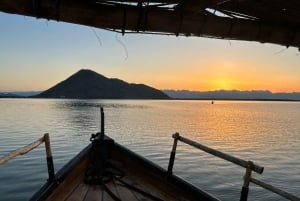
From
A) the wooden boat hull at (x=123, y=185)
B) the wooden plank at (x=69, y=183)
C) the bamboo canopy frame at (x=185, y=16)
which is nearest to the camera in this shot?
the bamboo canopy frame at (x=185, y=16)

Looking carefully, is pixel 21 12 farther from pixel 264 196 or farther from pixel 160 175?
pixel 264 196

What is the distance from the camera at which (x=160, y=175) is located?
7578 mm

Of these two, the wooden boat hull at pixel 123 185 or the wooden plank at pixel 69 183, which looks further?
the wooden boat hull at pixel 123 185

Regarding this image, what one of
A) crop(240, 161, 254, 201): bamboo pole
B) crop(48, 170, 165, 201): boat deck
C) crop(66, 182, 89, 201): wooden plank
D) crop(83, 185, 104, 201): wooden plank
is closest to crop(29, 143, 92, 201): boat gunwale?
crop(48, 170, 165, 201): boat deck

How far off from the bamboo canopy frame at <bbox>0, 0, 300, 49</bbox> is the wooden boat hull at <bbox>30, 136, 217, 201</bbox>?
3086 millimetres

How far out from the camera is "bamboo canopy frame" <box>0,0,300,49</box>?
11.8 feet

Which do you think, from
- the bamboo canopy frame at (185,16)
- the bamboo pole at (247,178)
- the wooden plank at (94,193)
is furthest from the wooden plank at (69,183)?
the bamboo canopy frame at (185,16)

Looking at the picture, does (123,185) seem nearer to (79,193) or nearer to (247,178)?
(79,193)

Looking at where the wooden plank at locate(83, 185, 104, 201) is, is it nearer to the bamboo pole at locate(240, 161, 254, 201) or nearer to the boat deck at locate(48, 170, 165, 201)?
the boat deck at locate(48, 170, 165, 201)

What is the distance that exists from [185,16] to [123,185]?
4524 mm

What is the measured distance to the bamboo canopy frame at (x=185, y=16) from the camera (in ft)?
11.8

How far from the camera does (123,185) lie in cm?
739

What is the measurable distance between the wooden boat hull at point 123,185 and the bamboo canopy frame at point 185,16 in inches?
122

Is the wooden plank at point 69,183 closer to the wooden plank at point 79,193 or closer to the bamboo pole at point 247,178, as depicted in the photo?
the wooden plank at point 79,193
